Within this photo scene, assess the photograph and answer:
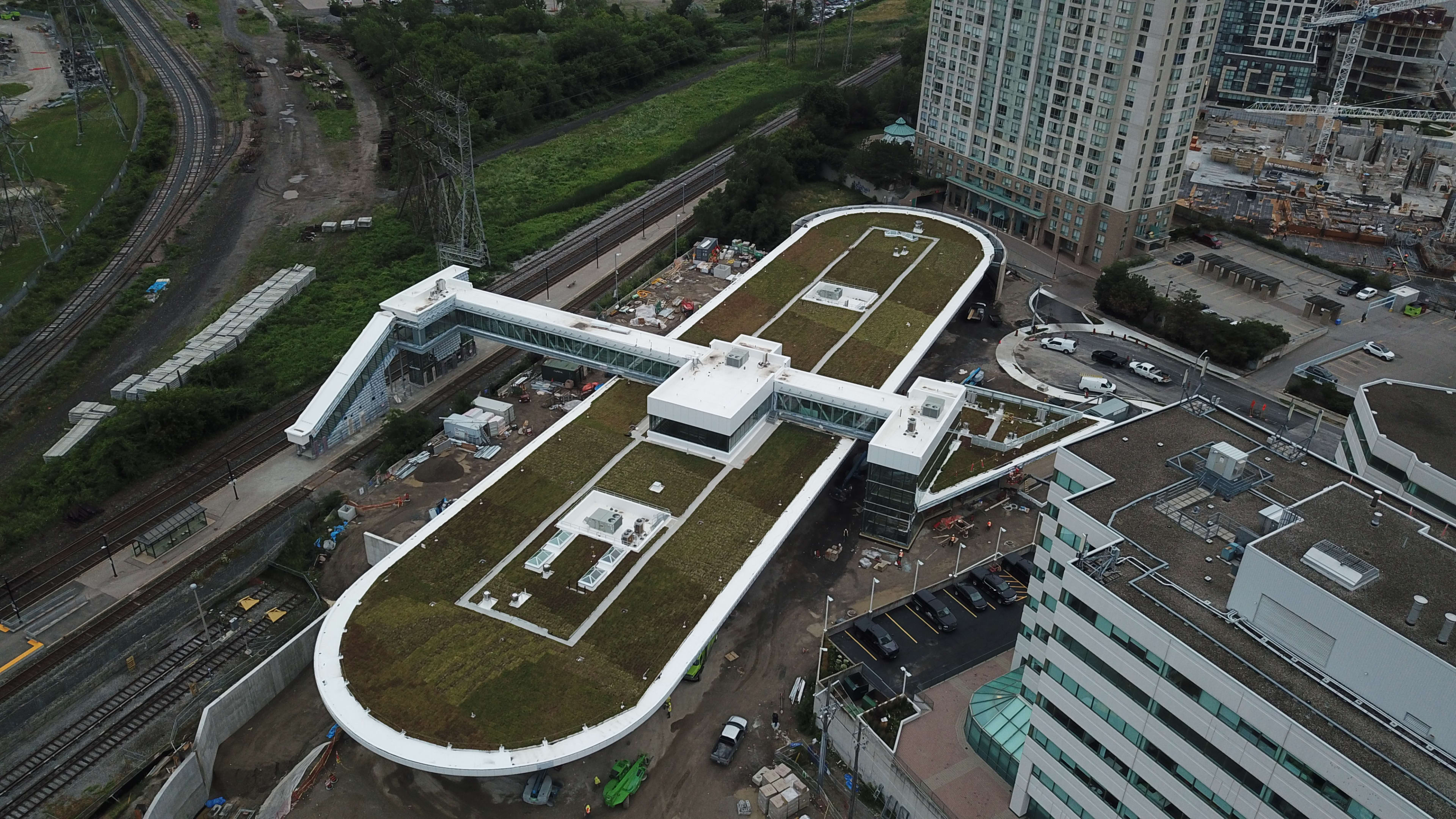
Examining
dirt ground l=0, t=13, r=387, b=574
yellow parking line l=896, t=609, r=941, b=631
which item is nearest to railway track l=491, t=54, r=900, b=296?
dirt ground l=0, t=13, r=387, b=574

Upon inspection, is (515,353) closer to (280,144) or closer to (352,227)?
(352,227)

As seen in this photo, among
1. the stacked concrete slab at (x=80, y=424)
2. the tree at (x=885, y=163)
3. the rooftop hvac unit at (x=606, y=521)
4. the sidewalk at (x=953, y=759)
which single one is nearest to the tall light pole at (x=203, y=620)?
the rooftop hvac unit at (x=606, y=521)

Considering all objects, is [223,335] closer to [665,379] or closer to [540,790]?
[665,379]

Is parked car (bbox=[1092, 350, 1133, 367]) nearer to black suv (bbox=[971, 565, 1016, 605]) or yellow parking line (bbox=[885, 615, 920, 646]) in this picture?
black suv (bbox=[971, 565, 1016, 605])

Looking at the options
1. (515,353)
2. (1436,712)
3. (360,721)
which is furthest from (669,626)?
(515,353)

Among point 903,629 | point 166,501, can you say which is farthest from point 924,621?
point 166,501

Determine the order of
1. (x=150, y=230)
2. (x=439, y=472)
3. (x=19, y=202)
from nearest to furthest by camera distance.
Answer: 1. (x=439, y=472)
2. (x=150, y=230)
3. (x=19, y=202)
